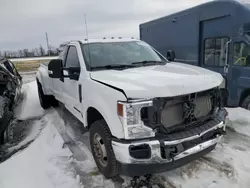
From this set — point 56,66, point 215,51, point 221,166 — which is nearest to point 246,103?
point 215,51

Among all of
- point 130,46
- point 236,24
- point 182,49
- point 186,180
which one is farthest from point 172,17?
point 186,180

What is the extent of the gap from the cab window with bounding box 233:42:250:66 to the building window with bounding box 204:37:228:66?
1.29 ft

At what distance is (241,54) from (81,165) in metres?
4.53

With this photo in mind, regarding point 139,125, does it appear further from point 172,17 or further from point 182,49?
point 172,17

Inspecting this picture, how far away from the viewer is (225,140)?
4.05 m

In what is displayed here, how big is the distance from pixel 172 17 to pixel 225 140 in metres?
5.31

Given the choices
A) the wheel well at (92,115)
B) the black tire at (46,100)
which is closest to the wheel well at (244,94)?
the wheel well at (92,115)

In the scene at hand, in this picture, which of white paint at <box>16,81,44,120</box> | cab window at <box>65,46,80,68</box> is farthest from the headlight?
white paint at <box>16,81,44,120</box>

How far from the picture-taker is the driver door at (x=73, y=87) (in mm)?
3663

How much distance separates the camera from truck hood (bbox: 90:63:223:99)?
7.93 feet

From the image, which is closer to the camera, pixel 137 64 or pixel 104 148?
pixel 104 148

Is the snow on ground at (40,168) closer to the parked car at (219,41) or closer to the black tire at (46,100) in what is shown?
the black tire at (46,100)

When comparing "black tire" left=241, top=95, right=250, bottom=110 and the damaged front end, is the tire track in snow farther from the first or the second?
"black tire" left=241, top=95, right=250, bottom=110

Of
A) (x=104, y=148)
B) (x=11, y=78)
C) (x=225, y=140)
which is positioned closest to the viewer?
(x=104, y=148)
